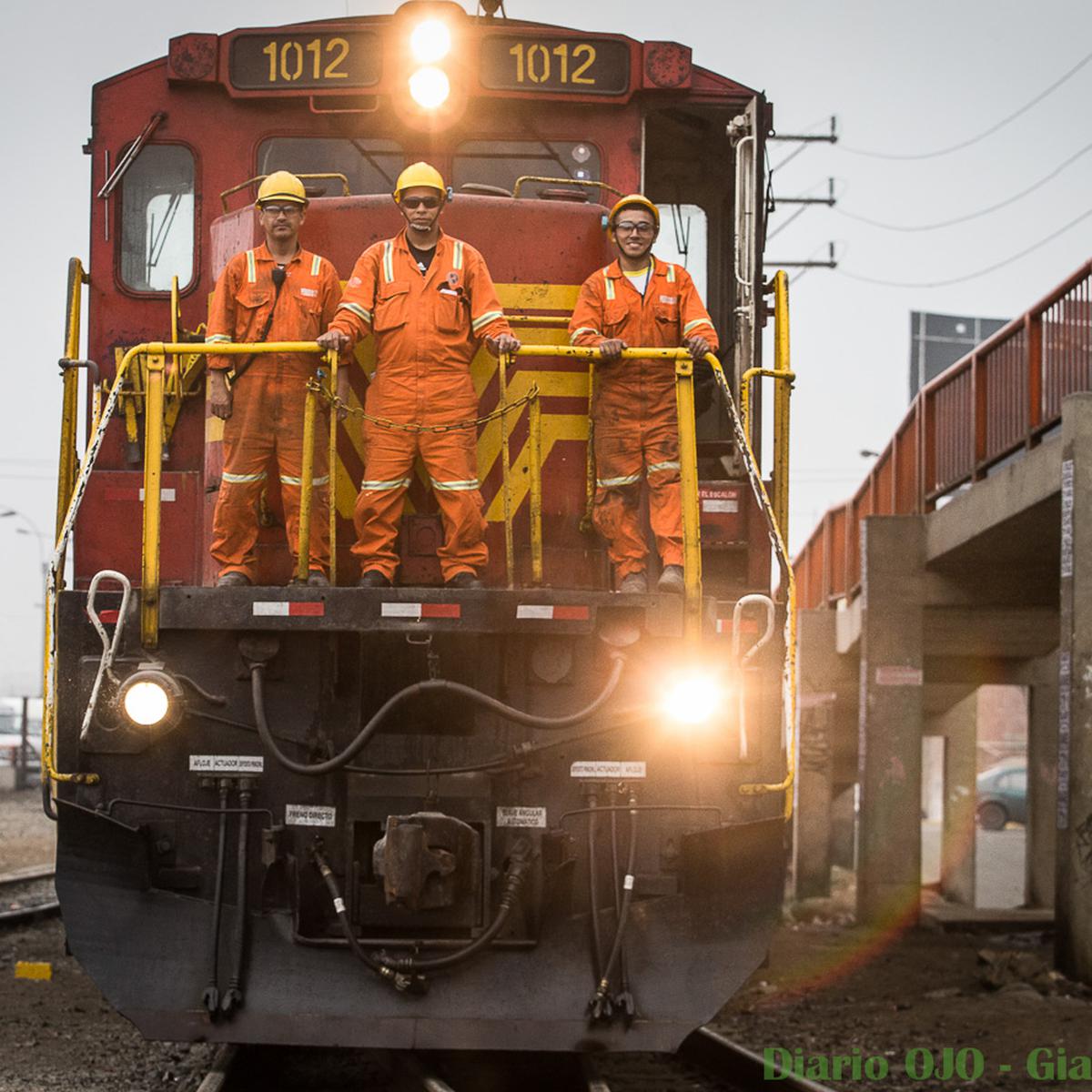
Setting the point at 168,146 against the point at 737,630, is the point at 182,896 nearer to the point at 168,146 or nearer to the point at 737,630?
the point at 737,630

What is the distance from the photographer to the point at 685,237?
8.02 metres

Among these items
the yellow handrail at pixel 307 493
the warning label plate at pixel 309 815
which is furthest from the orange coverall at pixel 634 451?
the warning label plate at pixel 309 815

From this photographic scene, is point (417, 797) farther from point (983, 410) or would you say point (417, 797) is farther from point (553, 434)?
point (983, 410)

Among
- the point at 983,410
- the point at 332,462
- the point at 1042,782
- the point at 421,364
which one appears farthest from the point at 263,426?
the point at 1042,782

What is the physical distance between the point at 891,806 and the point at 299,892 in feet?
30.4

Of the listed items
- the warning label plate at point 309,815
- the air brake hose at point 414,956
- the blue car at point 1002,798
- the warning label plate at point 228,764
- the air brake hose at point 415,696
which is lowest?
the blue car at point 1002,798

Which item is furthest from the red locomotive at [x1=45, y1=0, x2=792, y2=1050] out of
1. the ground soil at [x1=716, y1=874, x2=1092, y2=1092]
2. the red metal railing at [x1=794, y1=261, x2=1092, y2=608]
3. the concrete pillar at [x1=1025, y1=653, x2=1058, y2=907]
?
the concrete pillar at [x1=1025, y1=653, x2=1058, y2=907]

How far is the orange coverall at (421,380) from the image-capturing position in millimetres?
6168

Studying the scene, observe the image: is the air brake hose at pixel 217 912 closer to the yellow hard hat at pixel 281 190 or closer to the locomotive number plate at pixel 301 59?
the yellow hard hat at pixel 281 190

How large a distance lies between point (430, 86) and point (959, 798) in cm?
1407

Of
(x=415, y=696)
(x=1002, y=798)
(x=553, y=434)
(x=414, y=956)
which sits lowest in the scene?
(x=1002, y=798)

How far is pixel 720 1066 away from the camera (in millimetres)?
7211

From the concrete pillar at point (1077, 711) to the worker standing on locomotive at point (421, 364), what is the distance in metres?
4.80

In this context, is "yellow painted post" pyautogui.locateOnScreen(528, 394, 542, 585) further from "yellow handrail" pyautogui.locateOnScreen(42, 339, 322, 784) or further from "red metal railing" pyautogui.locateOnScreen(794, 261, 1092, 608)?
"red metal railing" pyautogui.locateOnScreen(794, 261, 1092, 608)
